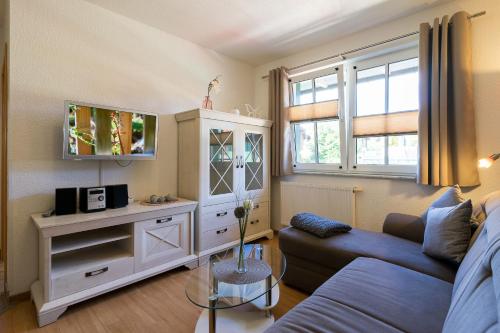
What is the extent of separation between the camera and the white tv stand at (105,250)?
169 centimetres

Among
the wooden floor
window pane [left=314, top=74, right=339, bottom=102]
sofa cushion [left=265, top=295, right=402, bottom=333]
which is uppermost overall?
window pane [left=314, top=74, right=339, bottom=102]

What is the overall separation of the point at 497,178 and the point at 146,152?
9.94ft

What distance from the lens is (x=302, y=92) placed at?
3354mm

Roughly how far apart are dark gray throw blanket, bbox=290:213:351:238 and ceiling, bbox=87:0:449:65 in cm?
192

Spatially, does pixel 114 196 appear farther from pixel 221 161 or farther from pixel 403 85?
pixel 403 85

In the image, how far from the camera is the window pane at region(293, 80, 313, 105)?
10.7 ft

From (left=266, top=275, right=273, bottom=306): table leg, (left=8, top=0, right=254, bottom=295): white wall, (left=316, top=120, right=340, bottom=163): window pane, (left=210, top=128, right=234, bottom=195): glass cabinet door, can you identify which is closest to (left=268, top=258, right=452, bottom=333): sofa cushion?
(left=266, top=275, right=273, bottom=306): table leg

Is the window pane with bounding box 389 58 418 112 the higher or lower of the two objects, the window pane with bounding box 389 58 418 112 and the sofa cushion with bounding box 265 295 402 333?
the higher

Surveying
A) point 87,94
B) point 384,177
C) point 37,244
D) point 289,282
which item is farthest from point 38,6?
point 384,177

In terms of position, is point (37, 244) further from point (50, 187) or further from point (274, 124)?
point (274, 124)

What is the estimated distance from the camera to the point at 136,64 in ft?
8.34

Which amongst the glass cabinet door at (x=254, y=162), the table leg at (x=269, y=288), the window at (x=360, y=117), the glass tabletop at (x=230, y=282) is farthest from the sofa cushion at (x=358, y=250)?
the glass cabinet door at (x=254, y=162)

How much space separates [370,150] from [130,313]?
268 cm

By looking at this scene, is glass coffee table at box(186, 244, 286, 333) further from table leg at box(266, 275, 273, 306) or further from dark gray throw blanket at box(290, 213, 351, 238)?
dark gray throw blanket at box(290, 213, 351, 238)
